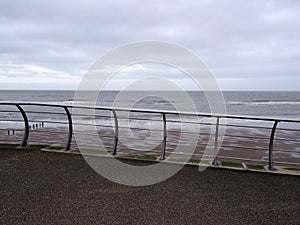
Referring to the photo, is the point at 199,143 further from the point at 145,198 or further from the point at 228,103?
the point at 228,103

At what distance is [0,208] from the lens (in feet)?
10.6

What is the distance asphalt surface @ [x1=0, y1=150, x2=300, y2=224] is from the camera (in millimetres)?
3094

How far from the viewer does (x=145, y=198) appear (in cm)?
364

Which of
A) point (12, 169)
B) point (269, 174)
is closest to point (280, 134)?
point (269, 174)

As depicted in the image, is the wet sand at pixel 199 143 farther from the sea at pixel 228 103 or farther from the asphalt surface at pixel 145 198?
the asphalt surface at pixel 145 198

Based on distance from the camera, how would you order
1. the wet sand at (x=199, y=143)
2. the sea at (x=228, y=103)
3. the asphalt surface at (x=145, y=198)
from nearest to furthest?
the asphalt surface at (x=145, y=198) → the wet sand at (x=199, y=143) → the sea at (x=228, y=103)

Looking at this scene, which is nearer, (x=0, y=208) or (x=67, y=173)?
(x=0, y=208)

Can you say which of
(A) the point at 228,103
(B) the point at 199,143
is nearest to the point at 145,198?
(B) the point at 199,143

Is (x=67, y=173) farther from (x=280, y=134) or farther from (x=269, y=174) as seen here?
(x=280, y=134)

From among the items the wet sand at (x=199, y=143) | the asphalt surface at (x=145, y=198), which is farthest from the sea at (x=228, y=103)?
the asphalt surface at (x=145, y=198)

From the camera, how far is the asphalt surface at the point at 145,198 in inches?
122

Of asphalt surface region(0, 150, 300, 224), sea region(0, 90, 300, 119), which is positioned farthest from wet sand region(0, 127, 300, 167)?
asphalt surface region(0, 150, 300, 224)

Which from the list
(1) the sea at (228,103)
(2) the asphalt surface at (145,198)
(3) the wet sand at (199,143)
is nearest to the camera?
(2) the asphalt surface at (145,198)

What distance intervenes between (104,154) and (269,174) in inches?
115
